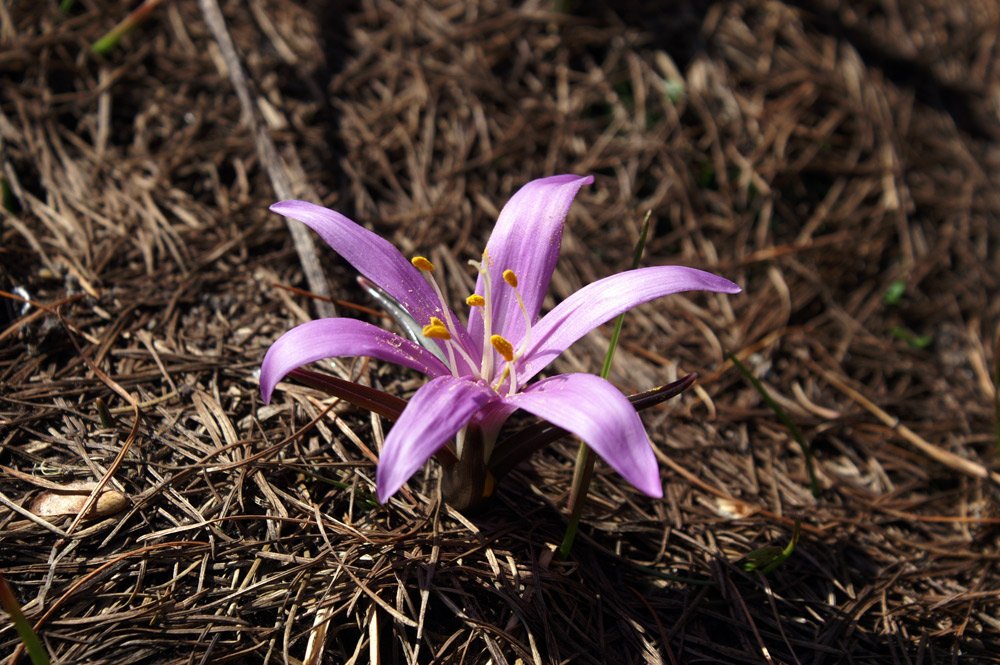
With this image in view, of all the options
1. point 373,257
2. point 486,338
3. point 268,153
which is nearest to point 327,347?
point 373,257

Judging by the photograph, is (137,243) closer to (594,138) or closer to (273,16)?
(273,16)

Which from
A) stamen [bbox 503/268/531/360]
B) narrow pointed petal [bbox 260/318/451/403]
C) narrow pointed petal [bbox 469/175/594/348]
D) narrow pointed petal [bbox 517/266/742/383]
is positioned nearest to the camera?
narrow pointed petal [bbox 260/318/451/403]

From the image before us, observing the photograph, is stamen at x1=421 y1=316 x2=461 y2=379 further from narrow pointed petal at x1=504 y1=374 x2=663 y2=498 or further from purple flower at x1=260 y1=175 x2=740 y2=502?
narrow pointed petal at x1=504 y1=374 x2=663 y2=498

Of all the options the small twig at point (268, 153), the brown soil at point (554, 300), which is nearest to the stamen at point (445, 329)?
the brown soil at point (554, 300)

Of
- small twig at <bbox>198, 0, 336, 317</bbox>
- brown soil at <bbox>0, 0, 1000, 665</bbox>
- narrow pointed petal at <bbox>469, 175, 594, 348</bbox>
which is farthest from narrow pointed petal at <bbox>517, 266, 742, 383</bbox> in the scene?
small twig at <bbox>198, 0, 336, 317</bbox>

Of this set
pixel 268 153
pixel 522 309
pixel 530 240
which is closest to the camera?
pixel 522 309

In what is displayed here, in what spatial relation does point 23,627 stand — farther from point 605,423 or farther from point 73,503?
point 605,423

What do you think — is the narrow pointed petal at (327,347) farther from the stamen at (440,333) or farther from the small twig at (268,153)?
the small twig at (268,153)
